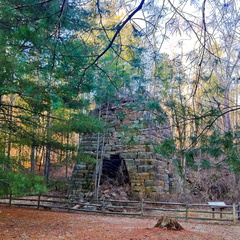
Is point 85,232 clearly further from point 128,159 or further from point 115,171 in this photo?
point 115,171

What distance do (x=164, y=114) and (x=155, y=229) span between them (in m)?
3.00

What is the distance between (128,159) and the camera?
1101 centimetres

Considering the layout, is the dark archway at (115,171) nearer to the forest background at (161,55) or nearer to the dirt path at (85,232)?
the dirt path at (85,232)

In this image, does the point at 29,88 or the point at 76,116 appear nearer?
the point at 29,88

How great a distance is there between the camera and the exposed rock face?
34.6ft

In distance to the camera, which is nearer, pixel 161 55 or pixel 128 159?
pixel 161 55

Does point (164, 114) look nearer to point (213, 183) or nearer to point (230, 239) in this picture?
point (230, 239)

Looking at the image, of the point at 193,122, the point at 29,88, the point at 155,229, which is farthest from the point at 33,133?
the point at 193,122

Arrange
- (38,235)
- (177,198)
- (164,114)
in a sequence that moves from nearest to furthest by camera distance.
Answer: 1. (164,114)
2. (38,235)
3. (177,198)

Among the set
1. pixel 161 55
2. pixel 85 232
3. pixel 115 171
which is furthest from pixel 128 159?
pixel 161 55

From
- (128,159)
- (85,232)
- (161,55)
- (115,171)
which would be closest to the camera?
(161,55)

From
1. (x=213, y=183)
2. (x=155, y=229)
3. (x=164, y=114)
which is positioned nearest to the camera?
(x=164, y=114)

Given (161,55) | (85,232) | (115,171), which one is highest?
(161,55)

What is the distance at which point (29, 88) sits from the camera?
5602 mm
